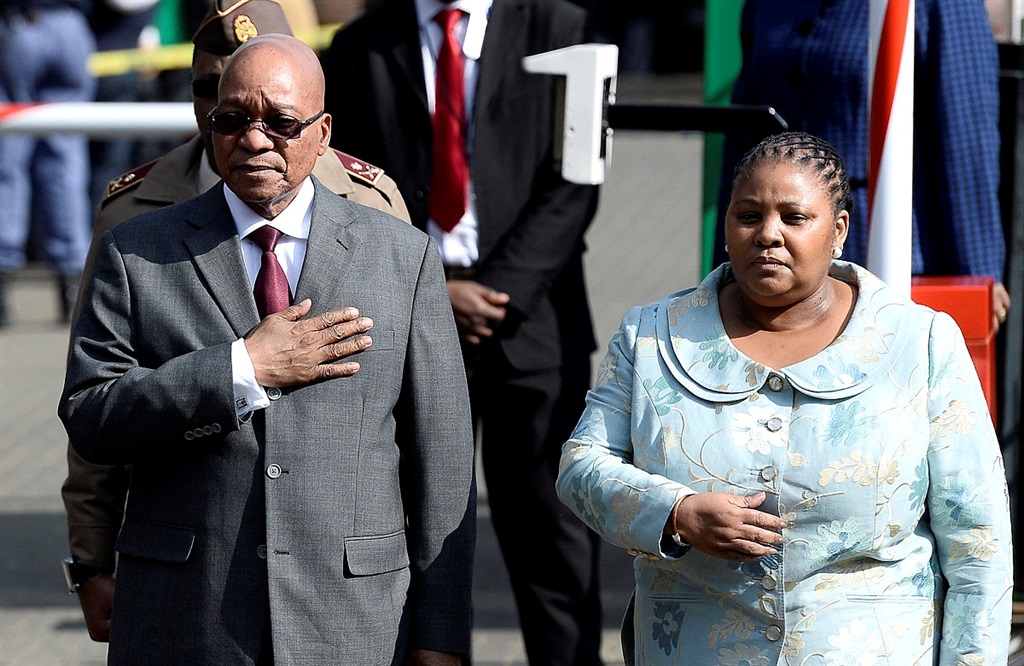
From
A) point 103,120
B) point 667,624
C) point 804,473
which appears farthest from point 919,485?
point 103,120

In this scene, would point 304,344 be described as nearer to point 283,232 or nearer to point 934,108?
point 283,232

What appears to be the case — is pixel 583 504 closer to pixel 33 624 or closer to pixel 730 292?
pixel 730 292

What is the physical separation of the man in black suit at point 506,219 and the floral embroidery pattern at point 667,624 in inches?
54.3

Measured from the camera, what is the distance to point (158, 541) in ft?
9.18

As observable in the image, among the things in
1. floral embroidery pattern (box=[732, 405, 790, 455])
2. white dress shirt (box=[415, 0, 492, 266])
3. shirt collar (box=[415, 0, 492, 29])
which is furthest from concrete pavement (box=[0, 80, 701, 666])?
floral embroidery pattern (box=[732, 405, 790, 455])

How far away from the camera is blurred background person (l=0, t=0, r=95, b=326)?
10.1 m

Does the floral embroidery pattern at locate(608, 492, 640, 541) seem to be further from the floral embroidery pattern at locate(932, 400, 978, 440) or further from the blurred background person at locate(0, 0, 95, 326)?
the blurred background person at locate(0, 0, 95, 326)

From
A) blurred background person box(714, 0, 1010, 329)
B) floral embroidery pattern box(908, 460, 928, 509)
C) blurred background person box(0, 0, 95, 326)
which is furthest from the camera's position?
blurred background person box(0, 0, 95, 326)

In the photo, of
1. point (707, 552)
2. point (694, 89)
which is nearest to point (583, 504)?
point (707, 552)

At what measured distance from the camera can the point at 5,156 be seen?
396 inches

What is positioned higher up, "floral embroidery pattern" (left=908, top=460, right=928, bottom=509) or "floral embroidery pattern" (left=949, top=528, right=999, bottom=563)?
"floral embroidery pattern" (left=908, top=460, right=928, bottom=509)

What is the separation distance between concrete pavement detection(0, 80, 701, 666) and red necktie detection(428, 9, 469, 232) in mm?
1572

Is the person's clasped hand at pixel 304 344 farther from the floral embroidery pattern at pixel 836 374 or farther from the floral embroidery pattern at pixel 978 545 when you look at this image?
the floral embroidery pattern at pixel 978 545

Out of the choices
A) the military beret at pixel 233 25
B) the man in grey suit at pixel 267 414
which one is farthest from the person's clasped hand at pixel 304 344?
the military beret at pixel 233 25
